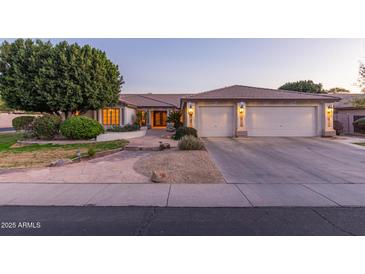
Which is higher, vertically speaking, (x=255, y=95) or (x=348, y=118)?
(x=255, y=95)

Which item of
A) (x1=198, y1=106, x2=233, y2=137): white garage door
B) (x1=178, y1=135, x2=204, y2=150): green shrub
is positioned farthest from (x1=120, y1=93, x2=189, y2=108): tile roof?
(x1=178, y1=135, x2=204, y2=150): green shrub

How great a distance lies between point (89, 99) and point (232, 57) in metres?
12.6

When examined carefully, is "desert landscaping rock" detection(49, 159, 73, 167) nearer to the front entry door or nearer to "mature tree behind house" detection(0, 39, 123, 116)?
"mature tree behind house" detection(0, 39, 123, 116)

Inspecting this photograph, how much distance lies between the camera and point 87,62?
14.7 metres

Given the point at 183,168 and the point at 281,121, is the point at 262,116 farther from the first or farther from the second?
the point at 183,168

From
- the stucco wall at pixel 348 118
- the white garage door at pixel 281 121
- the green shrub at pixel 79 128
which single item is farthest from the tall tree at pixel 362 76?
the green shrub at pixel 79 128

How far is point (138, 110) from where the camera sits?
2522 centimetres

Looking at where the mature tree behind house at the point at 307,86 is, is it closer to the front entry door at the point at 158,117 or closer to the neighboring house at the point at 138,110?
the neighboring house at the point at 138,110

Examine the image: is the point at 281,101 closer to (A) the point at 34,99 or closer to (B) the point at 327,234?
(B) the point at 327,234

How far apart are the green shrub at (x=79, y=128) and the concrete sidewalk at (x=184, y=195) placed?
25.5ft

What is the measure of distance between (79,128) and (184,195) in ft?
34.9

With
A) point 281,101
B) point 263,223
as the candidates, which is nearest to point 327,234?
point 263,223

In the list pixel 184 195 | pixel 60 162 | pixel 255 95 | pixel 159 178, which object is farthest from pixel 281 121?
pixel 60 162

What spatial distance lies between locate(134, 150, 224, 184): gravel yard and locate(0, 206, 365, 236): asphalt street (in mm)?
1975
